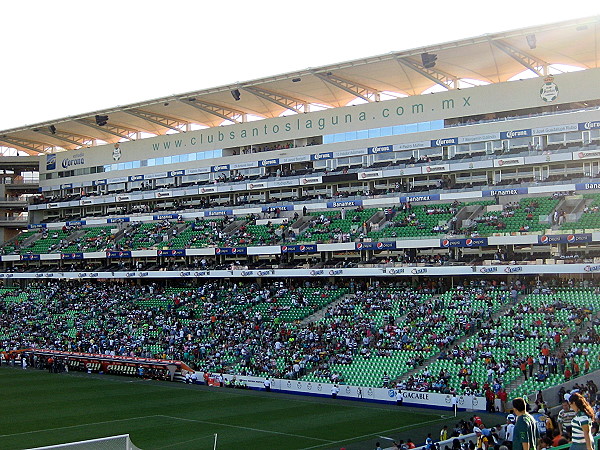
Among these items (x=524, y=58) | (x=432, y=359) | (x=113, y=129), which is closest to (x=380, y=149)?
(x=524, y=58)

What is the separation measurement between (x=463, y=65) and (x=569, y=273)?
16173mm

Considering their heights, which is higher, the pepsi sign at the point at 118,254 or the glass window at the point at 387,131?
the glass window at the point at 387,131

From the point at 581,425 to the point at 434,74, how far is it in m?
45.8

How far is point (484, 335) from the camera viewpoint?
34625 mm

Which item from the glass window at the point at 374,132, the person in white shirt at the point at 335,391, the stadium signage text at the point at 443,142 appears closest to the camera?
the person in white shirt at the point at 335,391

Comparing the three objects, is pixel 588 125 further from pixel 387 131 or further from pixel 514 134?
pixel 387 131

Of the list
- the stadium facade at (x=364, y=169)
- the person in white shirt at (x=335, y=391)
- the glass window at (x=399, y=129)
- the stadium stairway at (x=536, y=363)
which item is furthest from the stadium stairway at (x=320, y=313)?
the glass window at (x=399, y=129)

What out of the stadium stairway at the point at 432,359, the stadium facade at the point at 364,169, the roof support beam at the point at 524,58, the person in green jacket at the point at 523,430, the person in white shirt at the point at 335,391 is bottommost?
the person in white shirt at the point at 335,391

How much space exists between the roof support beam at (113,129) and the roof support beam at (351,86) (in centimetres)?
2328

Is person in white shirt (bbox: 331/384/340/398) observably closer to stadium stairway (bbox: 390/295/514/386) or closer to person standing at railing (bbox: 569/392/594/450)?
stadium stairway (bbox: 390/295/514/386)

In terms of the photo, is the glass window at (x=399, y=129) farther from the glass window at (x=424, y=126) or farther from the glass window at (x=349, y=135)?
the glass window at (x=349, y=135)

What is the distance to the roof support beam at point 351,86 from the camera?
169 feet

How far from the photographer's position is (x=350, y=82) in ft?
174

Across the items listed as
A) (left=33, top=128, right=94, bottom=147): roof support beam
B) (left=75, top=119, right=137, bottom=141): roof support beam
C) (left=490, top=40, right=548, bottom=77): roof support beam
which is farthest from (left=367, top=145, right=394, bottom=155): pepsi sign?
(left=33, top=128, right=94, bottom=147): roof support beam
